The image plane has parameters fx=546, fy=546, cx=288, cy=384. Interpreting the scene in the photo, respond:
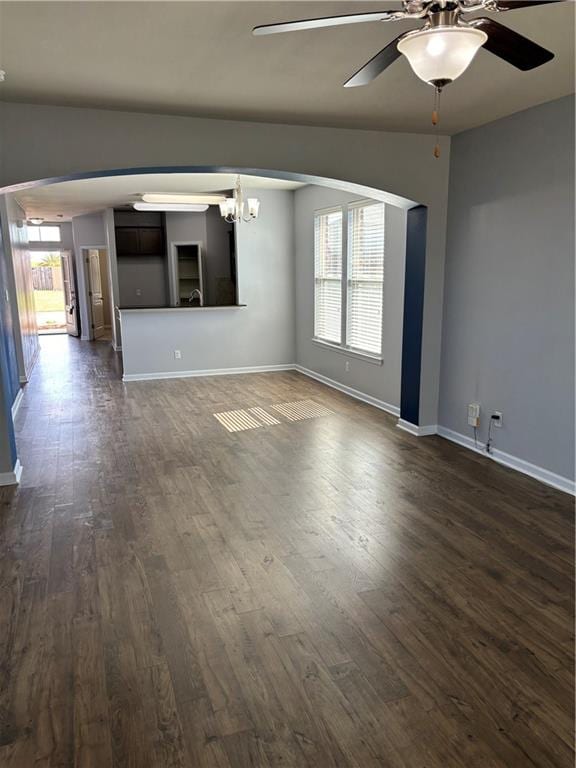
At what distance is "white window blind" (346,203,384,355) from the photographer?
19.6ft

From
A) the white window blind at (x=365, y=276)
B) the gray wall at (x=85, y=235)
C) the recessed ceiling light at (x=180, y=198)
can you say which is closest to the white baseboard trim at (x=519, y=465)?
the white window blind at (x=365, y=276)

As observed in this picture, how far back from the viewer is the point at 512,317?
13.7 ft

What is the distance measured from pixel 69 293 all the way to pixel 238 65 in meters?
11.6

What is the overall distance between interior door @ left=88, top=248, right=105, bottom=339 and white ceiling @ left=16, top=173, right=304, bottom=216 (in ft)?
8.22

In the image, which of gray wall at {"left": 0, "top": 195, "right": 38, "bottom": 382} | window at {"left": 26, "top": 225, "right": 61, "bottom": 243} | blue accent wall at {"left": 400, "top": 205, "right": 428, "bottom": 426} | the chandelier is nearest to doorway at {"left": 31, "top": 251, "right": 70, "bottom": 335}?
window at {"left": 26, "top": 225, "right": 61, "bottom": 243}

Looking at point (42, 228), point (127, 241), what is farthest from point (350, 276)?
point (42, 228)

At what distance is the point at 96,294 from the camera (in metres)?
13.0

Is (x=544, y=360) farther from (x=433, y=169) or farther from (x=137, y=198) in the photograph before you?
(x=137, y=198)

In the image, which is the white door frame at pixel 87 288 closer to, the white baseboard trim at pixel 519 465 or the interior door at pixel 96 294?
the interior door at pixel 96 294

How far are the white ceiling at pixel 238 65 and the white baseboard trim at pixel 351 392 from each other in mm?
2982

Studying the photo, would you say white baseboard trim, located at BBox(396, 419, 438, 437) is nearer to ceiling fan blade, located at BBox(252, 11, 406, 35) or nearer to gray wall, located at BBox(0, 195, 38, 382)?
ceiling fan blade, located at BBox(252, 11, 406, 35)

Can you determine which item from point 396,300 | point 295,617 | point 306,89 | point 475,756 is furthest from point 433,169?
point 475,756

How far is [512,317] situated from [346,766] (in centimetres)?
334

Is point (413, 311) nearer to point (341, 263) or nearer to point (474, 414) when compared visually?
point (474, 414)
